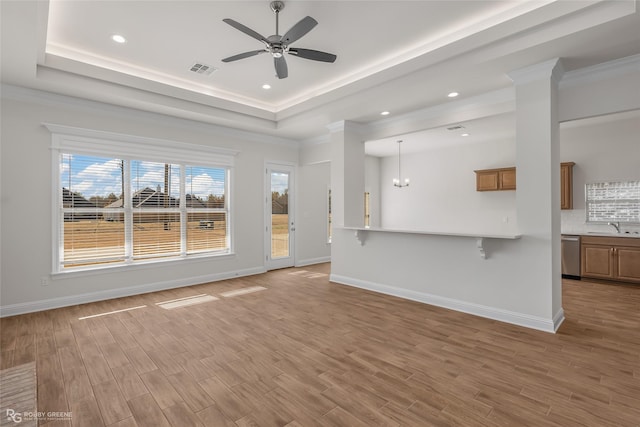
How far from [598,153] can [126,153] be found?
8.21m

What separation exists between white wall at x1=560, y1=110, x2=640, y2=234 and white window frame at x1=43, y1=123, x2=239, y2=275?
21.3ft

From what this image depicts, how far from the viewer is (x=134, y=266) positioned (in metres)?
4.91

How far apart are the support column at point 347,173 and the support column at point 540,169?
8.33 feet

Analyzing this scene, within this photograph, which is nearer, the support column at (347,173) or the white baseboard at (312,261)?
the support column at (347,173)

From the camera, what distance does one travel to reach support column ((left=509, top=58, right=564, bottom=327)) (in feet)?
11.0

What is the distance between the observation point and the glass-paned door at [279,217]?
6.65 m

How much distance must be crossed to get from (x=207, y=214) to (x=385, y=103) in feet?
11.8

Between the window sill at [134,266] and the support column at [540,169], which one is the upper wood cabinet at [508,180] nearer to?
the support column at [540,169]

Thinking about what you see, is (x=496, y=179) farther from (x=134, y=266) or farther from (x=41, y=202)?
(x=41, y=202)

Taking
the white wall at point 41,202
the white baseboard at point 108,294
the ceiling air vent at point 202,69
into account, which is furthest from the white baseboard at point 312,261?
the ceiling air vent at point 202,69

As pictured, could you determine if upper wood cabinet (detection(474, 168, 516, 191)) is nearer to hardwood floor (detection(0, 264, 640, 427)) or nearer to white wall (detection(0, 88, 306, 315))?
hardwood floor (detection(0, 264, 640, 427))

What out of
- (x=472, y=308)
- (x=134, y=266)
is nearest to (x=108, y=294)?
(x=134, y=266)

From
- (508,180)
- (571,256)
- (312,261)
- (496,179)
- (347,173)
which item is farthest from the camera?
(312,261)

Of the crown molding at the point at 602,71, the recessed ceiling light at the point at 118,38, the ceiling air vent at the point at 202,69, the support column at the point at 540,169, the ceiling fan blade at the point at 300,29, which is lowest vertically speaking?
the support column at the point at 540,169
